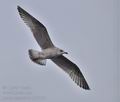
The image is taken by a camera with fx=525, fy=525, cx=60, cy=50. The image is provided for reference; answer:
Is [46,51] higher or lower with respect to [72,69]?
higher

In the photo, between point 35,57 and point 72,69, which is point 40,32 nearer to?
point 35,57

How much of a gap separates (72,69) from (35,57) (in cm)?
26

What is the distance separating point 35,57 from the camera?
3.29 meters

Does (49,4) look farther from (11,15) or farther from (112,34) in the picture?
→ (112,34)

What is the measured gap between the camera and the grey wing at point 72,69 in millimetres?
3352

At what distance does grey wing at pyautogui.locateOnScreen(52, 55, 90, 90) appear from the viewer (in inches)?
132

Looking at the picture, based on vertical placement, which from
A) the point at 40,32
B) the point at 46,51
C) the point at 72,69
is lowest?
the point at 72,69

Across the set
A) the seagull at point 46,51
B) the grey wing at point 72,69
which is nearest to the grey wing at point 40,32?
the seagull at point 46,51

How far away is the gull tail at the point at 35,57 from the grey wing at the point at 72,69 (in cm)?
8

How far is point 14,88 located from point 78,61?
0.46 metres

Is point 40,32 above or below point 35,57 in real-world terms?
above

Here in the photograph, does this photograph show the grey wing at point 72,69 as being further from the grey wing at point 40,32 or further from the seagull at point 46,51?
the grey wing at point 40,32

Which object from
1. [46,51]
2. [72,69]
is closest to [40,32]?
[46,51]

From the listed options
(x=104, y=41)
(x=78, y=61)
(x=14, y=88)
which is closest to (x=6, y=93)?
(x=14, y=88)
